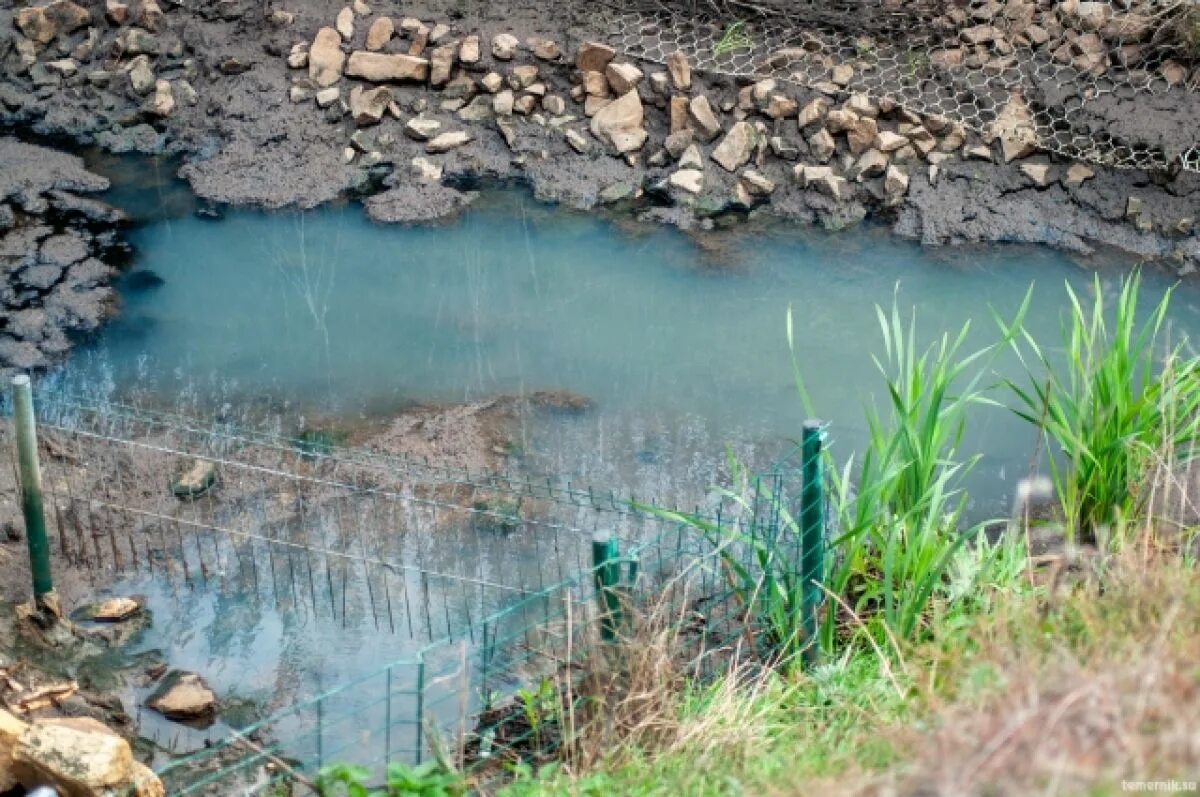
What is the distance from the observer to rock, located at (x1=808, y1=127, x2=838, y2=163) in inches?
270

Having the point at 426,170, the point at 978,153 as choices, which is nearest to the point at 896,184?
the point at 978,153

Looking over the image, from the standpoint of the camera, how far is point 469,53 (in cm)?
731

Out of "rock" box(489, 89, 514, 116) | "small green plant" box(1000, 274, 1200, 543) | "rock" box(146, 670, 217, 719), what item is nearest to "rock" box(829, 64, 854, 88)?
"rock" box(489, 89, 514, 116)

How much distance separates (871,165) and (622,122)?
1208 millimetres

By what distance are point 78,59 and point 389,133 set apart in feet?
5.94

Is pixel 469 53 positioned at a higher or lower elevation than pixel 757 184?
higher

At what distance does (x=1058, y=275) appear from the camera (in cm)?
635

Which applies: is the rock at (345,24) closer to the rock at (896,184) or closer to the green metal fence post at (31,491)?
the rock at (896,184)

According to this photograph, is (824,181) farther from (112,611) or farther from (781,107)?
(112,611)

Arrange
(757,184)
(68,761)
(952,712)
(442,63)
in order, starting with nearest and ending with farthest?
(952,712)
(68,761)
(757,184)
(442,63)

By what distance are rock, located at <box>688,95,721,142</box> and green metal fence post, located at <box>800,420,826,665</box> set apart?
3.64 m

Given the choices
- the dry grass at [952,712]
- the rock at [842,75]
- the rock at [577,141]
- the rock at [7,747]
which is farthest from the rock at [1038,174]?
the rock at [7,747]

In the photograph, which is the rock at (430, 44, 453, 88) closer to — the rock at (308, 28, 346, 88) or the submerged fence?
the rock at (308, 28, 346, 88)

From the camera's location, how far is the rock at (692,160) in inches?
273
